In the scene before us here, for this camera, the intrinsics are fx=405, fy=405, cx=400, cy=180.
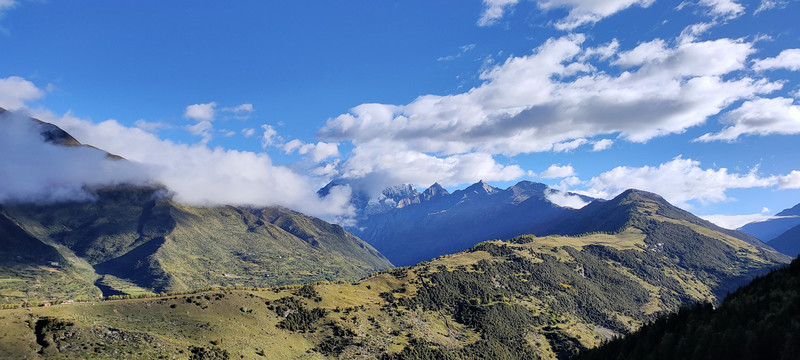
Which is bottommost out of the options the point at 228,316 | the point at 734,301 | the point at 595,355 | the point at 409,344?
the point at 409,344

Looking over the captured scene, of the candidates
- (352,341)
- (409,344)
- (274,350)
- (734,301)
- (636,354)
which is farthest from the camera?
(409,344)

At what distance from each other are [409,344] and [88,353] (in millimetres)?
124827

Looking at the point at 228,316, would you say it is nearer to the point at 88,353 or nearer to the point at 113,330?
the point at 113,330

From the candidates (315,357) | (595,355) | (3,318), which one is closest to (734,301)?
(595,355)

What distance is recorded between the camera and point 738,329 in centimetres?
5156

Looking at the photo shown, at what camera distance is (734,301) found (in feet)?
214

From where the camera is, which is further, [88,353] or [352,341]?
[352,341]

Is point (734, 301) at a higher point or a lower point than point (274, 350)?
higher

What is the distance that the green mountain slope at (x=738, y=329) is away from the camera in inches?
1795

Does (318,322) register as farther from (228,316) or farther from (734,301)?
(734,301)

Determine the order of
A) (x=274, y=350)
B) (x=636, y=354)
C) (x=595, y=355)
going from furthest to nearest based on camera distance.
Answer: (x=274, y=350), (x=595, y=355), (x=636, y=354)

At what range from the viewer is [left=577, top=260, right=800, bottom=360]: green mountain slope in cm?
4560

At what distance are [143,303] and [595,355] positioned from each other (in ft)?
503

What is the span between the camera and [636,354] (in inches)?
2778
